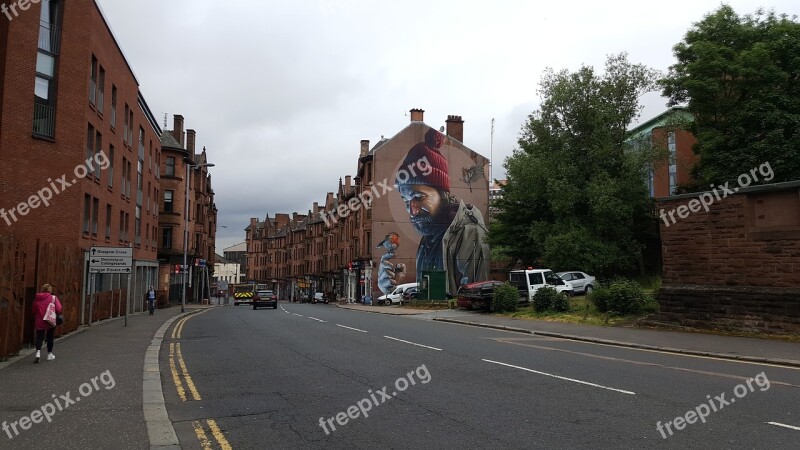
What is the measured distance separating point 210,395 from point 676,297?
15688 mm

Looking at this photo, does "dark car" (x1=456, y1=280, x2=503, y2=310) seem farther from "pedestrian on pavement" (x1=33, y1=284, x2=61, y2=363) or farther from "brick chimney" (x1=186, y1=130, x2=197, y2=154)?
"brick chimney" (x1=186, y1=130, x2=197, y2=154)

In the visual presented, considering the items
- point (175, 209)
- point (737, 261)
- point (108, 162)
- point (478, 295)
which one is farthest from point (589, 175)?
point (175, 209)

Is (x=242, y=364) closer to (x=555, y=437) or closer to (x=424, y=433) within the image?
(x=424, y=433)

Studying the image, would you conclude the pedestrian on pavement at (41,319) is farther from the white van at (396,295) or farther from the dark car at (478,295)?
the white van at (396,295)

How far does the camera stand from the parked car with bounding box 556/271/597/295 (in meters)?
33.1

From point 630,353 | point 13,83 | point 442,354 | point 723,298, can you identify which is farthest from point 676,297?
point 13,83

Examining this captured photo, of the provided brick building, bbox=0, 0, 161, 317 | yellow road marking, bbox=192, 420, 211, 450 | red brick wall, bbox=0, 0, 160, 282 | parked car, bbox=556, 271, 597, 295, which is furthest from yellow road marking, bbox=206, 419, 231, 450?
parked car, bbox=556, 271, 597, 295

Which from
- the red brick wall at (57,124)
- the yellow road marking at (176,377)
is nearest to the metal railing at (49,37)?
the red brick wall at (57,124)

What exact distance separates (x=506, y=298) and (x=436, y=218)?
26.6m

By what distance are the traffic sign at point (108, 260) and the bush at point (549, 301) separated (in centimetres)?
1727

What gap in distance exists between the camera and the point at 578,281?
1312 inches

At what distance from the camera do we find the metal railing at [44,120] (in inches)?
858

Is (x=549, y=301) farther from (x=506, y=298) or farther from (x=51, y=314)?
(x=51, y=314)

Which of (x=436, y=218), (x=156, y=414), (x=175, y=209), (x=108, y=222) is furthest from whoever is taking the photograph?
(x=436, y=218)
